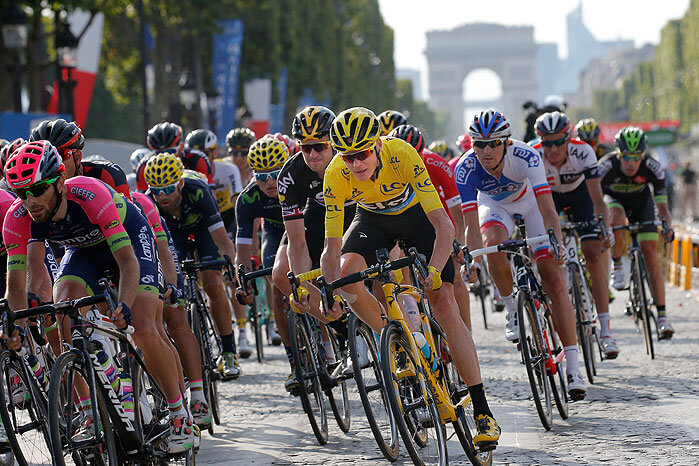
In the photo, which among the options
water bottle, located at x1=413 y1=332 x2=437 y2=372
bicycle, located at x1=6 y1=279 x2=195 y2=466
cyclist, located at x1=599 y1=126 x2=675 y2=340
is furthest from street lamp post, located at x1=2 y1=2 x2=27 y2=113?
water bottle, located at x1=413 y1=332 x2=437 y2=372

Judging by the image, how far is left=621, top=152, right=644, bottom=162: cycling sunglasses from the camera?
38.7 ft

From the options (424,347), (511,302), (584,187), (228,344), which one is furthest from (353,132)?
(584,187)

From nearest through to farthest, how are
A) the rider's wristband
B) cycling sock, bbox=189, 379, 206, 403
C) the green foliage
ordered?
the rider's wristband
cycling sock, bbox=189, 379, 206, 403
the green foliage

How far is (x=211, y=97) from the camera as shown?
1341 inches

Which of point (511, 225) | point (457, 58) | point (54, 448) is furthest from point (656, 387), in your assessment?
point (457, 58)

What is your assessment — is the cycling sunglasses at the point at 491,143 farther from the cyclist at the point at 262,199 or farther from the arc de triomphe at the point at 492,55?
the arc de triomphe at the point at 492,55

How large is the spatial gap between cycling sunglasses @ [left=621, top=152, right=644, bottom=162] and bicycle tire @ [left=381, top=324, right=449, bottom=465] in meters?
6.05

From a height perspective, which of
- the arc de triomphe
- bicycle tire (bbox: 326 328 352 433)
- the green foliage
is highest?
the arc de triomphe

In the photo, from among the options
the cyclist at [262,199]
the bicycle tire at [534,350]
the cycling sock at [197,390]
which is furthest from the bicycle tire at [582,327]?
the cycling sock at [197,390]

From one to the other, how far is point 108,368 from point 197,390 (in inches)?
86.4

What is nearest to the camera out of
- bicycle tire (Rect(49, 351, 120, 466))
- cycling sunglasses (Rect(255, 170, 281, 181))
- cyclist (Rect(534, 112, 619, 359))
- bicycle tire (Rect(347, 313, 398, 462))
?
bicycle tire (Rect(49, 351, 120, 466))

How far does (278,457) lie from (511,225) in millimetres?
2723

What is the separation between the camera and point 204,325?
30.6ft

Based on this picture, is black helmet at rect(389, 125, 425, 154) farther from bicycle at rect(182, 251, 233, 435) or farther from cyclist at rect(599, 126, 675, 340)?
cyclist at rect(599, 126, 675, 340)
